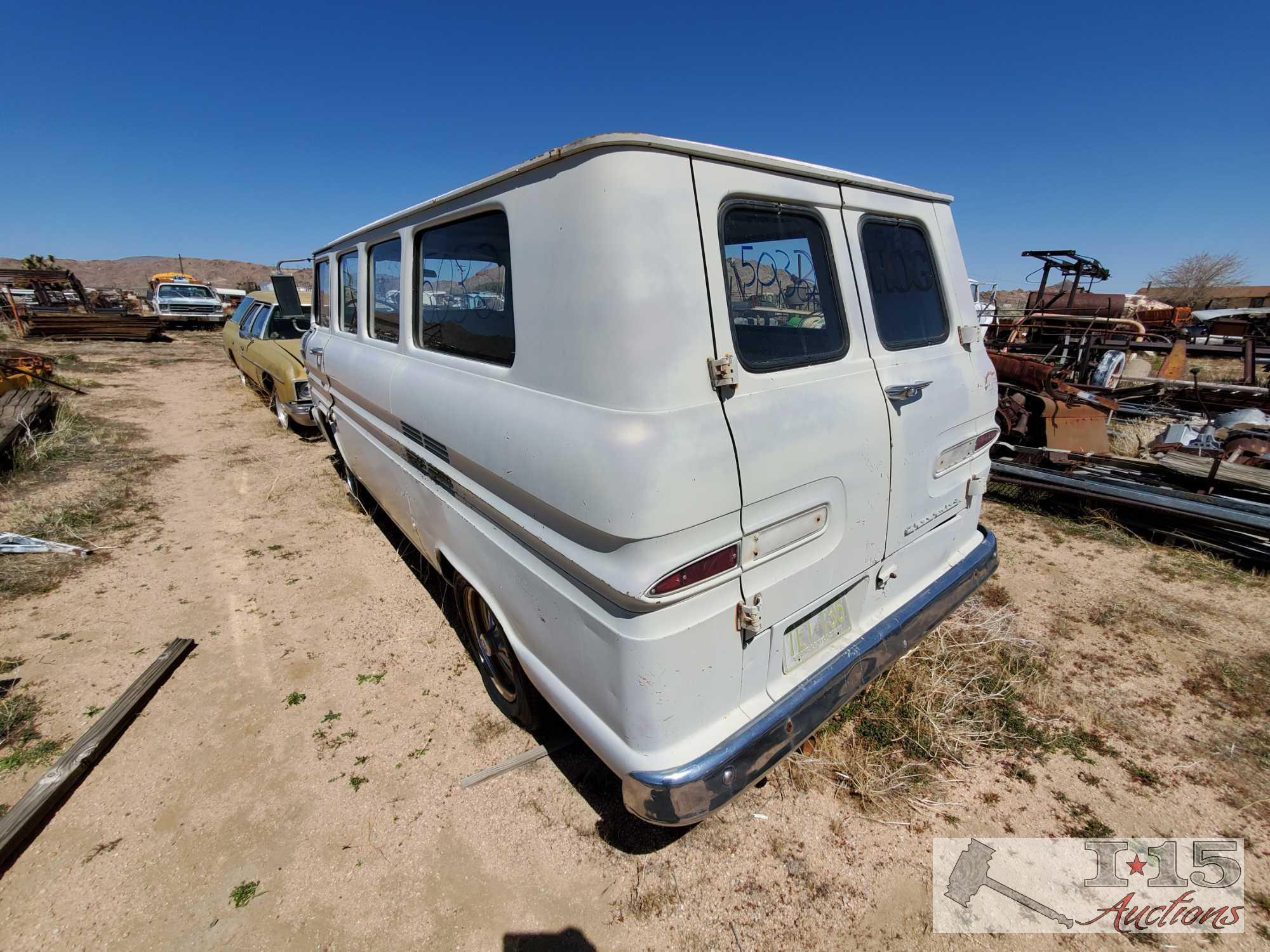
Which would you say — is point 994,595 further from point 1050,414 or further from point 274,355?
point 274,355

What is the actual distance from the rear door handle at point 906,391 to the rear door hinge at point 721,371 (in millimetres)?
798

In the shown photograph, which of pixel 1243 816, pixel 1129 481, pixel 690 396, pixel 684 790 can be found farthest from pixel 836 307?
pixel 1129 481

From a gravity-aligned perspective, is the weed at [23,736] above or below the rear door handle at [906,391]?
below

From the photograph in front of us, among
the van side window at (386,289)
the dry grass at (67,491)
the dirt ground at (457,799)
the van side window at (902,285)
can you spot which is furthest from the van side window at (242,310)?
the van side window at (902,285)

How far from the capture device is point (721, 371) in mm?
1455

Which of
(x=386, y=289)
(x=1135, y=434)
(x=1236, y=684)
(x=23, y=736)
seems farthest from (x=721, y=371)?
(x=1135, y=434)

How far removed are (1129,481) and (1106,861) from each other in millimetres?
3876

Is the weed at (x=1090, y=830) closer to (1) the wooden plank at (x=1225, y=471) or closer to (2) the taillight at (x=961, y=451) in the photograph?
(2) the taillight at (x=961, y=451)

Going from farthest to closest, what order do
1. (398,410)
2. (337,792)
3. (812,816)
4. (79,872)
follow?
(398,410) < (337,792) < (812,816) < (79,872)

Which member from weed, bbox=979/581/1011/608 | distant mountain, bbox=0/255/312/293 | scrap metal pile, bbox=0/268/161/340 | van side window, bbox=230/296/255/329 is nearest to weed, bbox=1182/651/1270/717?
weed, bbox=979/581/1011/608

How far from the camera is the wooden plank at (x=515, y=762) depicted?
2.30 metres

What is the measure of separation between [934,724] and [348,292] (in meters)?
4.38

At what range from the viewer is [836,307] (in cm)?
192

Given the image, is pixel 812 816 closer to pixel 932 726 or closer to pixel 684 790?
pixel 932 726
